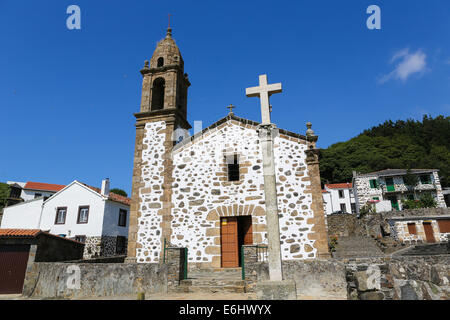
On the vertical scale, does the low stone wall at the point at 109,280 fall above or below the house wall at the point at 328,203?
below

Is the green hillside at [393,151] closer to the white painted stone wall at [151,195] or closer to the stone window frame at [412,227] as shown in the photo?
the stone window frame at [412,227]

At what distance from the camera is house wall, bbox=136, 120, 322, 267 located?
1151cm

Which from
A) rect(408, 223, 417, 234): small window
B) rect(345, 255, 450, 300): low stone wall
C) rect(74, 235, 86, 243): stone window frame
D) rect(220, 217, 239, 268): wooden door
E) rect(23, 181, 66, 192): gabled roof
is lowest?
rect(345, 255, 450, 300): low stone wall

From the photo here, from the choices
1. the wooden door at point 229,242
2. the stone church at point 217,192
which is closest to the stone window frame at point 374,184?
the stone church at point 217,192

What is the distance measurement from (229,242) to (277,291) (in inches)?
260

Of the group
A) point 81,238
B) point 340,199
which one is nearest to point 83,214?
point 81,238

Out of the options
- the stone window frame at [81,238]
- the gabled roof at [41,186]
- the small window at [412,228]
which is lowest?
the stone window frame at [81,238]

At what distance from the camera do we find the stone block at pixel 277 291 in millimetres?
5270

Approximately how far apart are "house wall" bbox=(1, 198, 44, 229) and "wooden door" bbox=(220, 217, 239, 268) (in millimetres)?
21184

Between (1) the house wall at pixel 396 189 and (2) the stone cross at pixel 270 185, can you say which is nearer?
(2) the stone cross at pixel 270 185

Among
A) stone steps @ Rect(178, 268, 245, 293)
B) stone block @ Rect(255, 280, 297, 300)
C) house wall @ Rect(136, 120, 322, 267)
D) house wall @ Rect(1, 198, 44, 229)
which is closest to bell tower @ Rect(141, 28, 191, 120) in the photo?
house wall @ Rect(136, 120, 322, 267)

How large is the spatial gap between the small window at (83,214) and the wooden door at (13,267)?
12.1 m

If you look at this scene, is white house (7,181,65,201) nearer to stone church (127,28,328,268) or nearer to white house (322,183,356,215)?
stone church (127,28,328,268)

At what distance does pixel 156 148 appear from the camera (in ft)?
45.9
